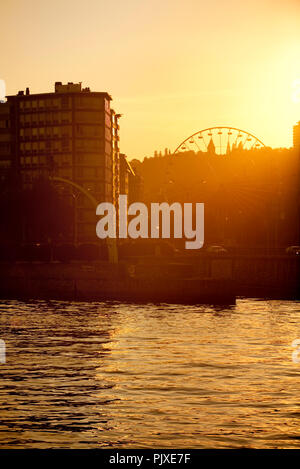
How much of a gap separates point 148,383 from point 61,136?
14264 centimetres

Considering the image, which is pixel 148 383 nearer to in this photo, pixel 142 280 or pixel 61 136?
pixel 142 280

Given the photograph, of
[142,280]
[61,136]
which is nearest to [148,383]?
[142,280]

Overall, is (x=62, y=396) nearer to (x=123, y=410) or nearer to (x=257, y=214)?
(x=123, y=410)

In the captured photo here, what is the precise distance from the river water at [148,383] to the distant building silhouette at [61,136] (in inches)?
4326

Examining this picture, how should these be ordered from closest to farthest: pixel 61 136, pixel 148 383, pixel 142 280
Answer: pixel 148 383, pixel 142 280, pixel 61 136

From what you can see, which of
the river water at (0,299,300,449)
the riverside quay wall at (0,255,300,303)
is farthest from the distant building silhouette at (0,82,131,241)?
the river water at (0,299,300,449)

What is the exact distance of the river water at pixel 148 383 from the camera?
84.9ft

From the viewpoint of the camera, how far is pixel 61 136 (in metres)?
174

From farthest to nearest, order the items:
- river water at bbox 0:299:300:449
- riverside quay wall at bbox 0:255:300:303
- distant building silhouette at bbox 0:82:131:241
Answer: distant building silhouette at bbox 0:82:131:241
riverside quay wall at bbox 0:255:300:303
river water at bbox 0:299:300:449

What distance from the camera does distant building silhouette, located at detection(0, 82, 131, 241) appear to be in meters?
173

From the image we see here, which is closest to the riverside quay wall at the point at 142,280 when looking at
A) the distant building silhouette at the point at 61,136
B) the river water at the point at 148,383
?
the river water at the point at 148,383

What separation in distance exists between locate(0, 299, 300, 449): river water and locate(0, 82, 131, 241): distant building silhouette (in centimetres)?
10987

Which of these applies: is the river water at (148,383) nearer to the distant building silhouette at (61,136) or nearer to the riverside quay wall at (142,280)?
the riverside quay wall at (142,280)

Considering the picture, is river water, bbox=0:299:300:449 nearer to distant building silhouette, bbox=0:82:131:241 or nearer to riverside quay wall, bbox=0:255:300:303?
riverside quay wall, bbox=0:255:300:303
